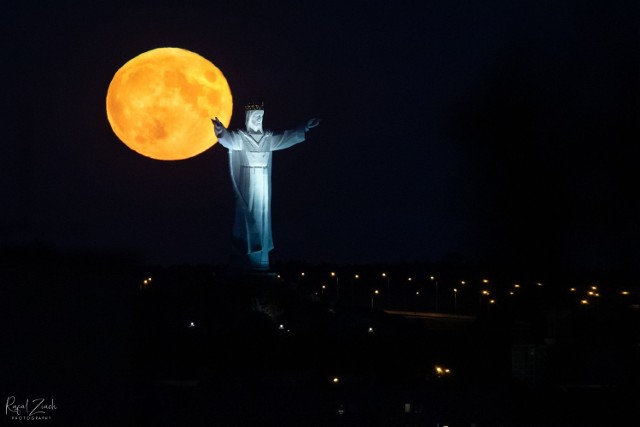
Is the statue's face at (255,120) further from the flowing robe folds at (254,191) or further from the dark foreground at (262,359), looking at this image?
the dark foreground at (262,359)

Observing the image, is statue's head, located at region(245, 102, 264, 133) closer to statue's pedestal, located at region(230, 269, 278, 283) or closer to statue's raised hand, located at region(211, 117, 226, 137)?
statue's raised hand, located at region(211, 117, 226, 137)

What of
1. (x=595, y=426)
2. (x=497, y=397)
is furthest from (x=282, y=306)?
(x=595, y=426)

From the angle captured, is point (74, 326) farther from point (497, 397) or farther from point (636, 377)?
point (636, 377)

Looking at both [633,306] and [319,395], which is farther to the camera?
[633,306]

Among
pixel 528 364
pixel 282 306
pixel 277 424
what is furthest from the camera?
pixel 282 306
